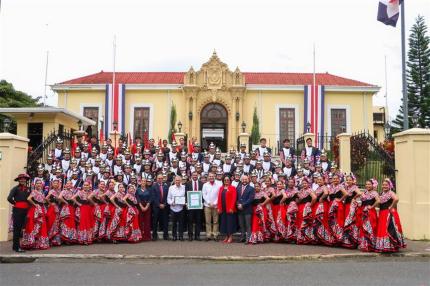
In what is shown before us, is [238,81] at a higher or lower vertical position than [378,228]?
higher

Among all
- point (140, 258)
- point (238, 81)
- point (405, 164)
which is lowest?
point (140, 258)

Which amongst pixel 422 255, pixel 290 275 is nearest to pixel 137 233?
pixel 290 275

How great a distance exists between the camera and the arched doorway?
30.3m

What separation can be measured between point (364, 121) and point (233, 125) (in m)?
8.70

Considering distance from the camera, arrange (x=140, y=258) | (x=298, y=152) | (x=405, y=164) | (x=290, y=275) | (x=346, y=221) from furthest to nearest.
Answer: (x=298, y=152) < (x=405, y=164) < (x=346, y=221) < (x=140, y=258) < (x=290, y=275)

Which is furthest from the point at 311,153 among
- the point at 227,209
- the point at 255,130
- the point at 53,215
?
the point at 255,130

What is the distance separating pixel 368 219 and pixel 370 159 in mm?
6256

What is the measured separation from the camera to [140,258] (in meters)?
9.91

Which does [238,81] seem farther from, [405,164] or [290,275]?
[290,275]

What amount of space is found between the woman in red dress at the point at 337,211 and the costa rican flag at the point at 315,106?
1913cm

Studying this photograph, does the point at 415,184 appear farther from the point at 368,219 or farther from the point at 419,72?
the point at 419,72

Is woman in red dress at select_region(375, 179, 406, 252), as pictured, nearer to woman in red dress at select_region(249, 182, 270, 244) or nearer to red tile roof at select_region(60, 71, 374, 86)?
woman in red dress at select_region(249, 182, 270, 244)

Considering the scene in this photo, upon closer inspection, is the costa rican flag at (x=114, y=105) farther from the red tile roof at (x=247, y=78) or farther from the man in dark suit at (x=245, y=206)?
the man in dark suit at (x=245, y=206)

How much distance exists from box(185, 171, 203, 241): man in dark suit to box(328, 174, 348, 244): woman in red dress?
349 centimetres
